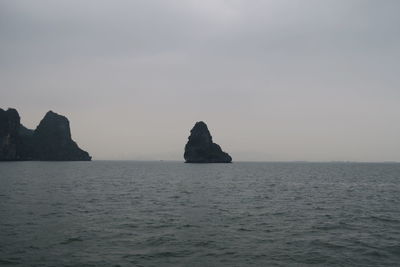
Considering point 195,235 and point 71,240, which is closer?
point 71,240

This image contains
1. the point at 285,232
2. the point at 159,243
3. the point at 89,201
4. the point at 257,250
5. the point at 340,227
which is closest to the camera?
the point at 257,250

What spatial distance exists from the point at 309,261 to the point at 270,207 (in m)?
21.0

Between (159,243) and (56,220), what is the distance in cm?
1202

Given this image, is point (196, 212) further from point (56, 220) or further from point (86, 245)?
point (86, 245)

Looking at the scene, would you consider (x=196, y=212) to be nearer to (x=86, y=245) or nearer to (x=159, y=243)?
(x=159, y=243)

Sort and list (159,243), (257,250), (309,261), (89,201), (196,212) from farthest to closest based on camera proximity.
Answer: (89,201), (196,212), (159,243), (257,250), (309,261)

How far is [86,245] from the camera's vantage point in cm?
2094

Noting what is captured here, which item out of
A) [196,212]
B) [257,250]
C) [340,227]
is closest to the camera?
[257,250]

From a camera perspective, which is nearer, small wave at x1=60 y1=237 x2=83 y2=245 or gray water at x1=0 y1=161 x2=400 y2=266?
gray water at x1=0 y1=161 x2=400 y2=266

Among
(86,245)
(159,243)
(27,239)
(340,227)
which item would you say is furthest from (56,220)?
(340,227)

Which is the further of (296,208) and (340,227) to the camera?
(296,208)

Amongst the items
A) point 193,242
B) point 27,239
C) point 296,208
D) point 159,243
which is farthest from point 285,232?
point 27,239

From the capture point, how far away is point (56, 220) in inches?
1139

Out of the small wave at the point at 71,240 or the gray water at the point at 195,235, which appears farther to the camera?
the small wave at the point at 71,240
